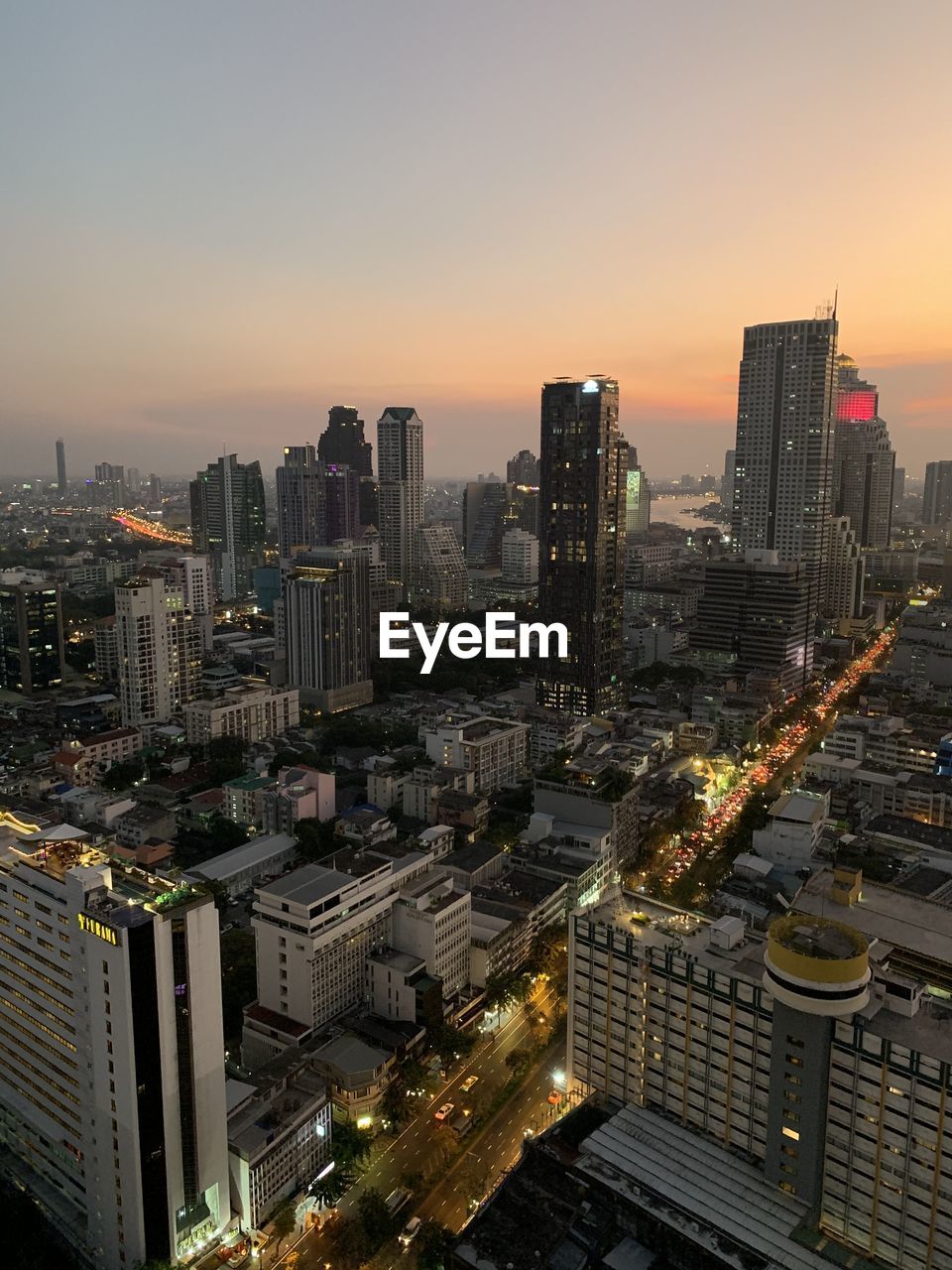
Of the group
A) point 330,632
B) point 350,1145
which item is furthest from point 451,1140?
point 330,632

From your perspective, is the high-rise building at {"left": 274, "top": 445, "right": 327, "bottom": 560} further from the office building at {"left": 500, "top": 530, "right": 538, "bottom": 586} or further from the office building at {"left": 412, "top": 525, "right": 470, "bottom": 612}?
the office building at {"left": 500, "top": 530, "right": 538, "bottom": 586}

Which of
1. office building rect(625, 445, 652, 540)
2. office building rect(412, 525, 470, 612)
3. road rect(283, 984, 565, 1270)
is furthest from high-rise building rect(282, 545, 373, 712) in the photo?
office building rect(625, 445, 652, 540)

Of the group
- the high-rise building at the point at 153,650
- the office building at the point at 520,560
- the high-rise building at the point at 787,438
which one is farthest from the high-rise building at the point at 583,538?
the office building at the point at 520,560

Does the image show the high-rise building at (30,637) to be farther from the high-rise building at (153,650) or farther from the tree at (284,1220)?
the tree at (284,1220)

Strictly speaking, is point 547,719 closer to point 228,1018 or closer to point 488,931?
point 488,931

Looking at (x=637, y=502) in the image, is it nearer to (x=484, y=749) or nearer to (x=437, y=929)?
(x=484, y=749)

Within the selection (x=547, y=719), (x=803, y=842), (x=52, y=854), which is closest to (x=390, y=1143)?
(x=52, y=854)

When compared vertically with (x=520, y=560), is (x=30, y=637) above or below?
below
